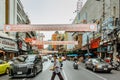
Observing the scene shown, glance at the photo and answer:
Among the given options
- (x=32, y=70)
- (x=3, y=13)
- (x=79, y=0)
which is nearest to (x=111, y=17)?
(x=3, y=13)

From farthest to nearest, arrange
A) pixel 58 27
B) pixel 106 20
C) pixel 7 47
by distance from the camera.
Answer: pixel 7 47
pixel 106 20
pixel 58 27

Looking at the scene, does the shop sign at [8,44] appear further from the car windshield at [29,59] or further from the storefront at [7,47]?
the car windshield at [29,59]

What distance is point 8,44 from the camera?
54188mm

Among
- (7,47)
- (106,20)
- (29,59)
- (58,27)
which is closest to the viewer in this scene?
(29,59)

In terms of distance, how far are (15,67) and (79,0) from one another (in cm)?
8796

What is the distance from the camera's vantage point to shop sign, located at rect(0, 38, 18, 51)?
48.4m

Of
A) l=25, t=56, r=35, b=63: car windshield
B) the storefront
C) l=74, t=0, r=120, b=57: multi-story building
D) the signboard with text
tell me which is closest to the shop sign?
the storefront

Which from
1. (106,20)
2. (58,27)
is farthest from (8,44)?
(106,20)

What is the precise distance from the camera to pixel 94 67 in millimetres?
27469

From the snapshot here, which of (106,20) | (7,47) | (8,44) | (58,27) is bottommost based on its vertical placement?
(7,47)

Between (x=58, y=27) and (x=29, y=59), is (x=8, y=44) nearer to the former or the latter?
(x=58, y=27)

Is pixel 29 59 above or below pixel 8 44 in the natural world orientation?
below

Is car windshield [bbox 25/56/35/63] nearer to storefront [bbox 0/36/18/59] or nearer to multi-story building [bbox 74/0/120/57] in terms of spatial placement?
multi-story building [bbox 74/0/120/57]

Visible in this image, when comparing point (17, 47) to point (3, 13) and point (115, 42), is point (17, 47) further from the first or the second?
point (115, 42)
